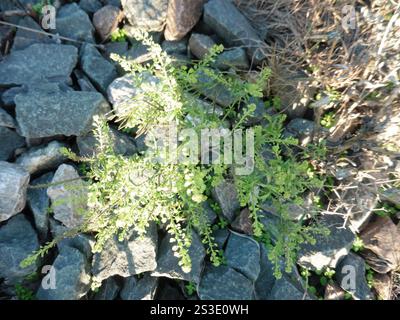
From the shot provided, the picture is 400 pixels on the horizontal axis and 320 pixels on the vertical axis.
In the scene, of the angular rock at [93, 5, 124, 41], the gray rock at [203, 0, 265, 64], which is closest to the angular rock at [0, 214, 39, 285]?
the angular rock at [93, 5, 124, 41]

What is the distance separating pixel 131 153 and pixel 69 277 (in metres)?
1.12

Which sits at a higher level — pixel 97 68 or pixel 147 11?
pixel 147 11

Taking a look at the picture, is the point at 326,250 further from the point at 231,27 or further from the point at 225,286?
the point at 231,27

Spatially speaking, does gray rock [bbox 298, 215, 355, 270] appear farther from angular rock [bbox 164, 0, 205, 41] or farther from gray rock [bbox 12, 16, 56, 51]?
gray rock [bbox 12, 16, 56, 51]

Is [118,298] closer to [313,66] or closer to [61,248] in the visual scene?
[61,248]

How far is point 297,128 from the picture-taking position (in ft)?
10.8

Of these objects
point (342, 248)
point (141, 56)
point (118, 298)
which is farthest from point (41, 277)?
point (342, 248)

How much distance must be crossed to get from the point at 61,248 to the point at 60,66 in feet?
5.39

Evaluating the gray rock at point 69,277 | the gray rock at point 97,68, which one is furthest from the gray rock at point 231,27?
the gray rock at point 69,277

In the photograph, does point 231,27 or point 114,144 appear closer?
point 114,144

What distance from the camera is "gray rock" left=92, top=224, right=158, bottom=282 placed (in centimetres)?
288

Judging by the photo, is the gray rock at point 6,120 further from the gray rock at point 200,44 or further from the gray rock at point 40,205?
the gray rock at point 200,44

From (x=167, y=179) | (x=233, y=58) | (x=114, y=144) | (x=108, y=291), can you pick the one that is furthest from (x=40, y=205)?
(x=233, y=58)

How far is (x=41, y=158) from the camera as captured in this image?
3.03 metres
